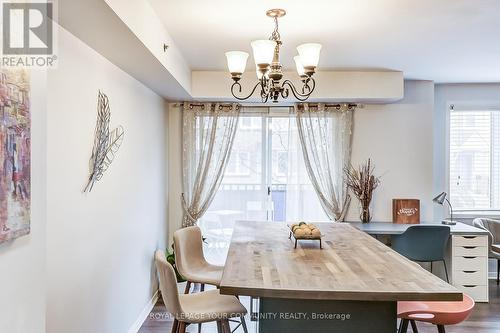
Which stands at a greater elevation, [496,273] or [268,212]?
[268,212]

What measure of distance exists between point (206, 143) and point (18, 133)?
3575 millimetres

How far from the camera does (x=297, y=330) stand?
76.4 inches

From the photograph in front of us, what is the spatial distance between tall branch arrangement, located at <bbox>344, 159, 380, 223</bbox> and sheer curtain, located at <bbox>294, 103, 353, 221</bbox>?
0.31ft

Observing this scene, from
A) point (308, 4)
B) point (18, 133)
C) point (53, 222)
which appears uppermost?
point (308, 4)

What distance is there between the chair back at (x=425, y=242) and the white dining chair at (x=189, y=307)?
2277 mm

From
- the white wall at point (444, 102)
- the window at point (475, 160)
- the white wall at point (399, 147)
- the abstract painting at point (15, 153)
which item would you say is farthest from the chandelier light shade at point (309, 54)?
the window at point (475, 160)

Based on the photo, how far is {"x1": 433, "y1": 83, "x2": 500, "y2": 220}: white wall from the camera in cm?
498

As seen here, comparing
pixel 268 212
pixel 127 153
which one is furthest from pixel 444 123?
pixel 127 153

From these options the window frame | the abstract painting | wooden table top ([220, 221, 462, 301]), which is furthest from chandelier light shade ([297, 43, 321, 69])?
the window frame

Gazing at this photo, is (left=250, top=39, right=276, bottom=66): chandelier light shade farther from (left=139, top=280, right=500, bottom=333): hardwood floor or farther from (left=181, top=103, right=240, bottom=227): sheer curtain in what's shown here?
(left=181, top=103, right=240, bottom=227): sheer curtain

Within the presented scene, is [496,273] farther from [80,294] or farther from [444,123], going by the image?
[80,294]

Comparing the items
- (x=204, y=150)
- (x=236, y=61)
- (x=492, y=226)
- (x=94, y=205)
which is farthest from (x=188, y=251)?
(x=492, y=226)

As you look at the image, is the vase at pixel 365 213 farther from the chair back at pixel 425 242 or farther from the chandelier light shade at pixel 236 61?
the chandelier light shade at pixel 236 61

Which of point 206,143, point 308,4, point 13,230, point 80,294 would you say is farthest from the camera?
point 206,143
